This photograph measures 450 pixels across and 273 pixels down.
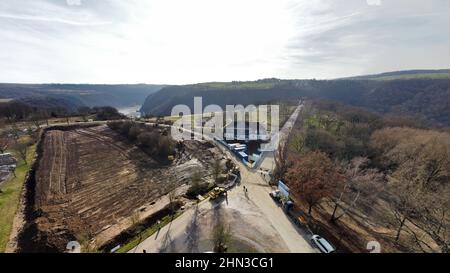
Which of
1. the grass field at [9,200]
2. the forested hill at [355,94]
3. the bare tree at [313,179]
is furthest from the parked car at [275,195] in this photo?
the forested hill at [355,94]

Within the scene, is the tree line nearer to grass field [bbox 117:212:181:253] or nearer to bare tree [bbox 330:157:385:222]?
bare tree [bbox 330:157:385:222]

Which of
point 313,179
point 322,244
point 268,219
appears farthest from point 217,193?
point 322,244

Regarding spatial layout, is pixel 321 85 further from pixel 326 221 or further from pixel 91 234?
pixel 91 234

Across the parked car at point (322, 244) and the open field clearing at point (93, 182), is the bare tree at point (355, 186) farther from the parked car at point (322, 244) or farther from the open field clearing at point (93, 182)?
the open field clearing at point (93, 182)

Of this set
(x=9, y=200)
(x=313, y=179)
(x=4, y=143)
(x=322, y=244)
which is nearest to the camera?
(x=322, y=244)

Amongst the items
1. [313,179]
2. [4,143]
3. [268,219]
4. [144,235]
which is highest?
[4,143]

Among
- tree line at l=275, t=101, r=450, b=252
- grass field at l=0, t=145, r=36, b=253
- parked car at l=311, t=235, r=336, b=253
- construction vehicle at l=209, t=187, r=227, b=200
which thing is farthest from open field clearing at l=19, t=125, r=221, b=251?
parked car at l=311, t=235, r=336, b=253

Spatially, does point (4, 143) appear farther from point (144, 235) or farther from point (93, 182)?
point (144, 235)
